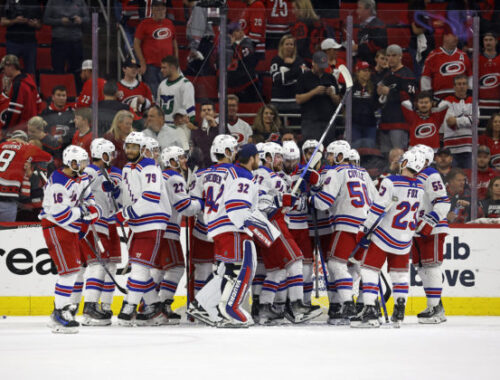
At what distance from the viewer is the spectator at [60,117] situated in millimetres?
9859

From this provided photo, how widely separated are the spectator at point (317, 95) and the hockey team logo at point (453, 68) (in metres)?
1.06

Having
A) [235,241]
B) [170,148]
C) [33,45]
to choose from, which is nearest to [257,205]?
[235,241]

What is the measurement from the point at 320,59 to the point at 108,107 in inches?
83.1

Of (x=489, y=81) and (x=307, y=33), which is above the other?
(x=307, y=33)

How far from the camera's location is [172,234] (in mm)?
8938

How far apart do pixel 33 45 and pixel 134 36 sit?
96 centimetres

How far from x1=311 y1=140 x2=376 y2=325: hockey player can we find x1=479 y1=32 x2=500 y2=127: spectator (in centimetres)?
189

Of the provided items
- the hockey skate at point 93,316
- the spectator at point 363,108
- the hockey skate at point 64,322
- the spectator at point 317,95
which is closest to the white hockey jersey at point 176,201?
the hockey skate at point 93,316

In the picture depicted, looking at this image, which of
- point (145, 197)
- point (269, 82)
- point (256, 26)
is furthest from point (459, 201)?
point (145, 197)

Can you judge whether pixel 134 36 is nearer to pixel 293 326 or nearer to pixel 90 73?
pixel 90 73

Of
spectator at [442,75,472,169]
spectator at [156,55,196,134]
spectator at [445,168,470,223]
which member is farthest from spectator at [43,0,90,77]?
spectator at [445,168,470,223]

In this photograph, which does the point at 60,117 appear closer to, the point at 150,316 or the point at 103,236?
the point at 103,236

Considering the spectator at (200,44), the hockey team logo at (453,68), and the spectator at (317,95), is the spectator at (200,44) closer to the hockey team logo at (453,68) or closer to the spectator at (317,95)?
the spectator at (317,95)

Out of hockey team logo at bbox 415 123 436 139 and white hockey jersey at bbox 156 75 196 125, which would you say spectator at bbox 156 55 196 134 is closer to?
white hockey jersey at bbox 156 75 196 125
